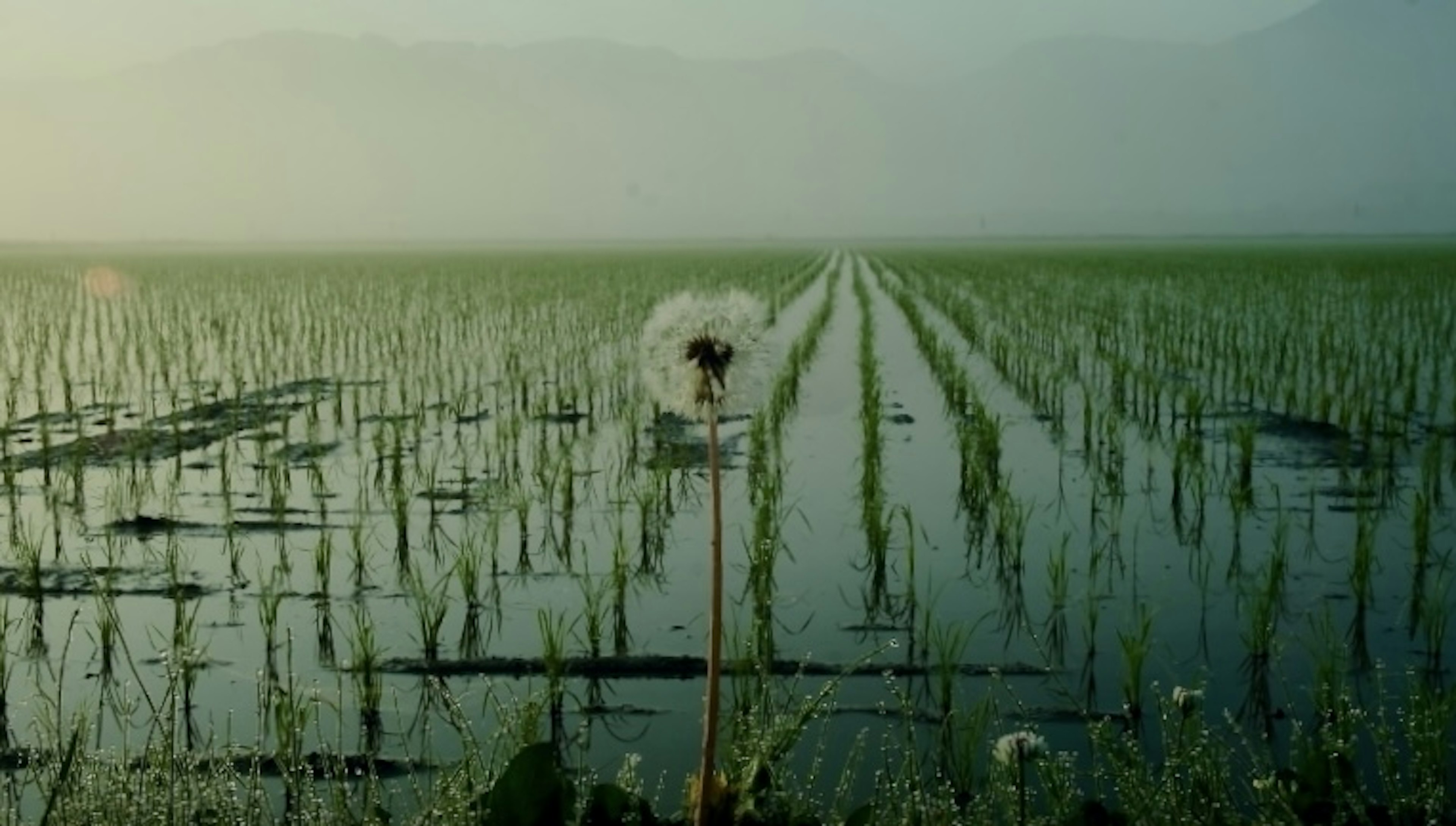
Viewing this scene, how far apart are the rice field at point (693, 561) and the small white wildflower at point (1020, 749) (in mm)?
196

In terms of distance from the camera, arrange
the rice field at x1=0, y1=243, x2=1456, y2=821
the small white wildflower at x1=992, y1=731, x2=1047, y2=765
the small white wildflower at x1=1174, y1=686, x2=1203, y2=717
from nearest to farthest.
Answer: the small white wildflower at x1=992, y1=731, x2=1047, y2=765, the small white wildflower at x1=1174, y1=686, x2=1203, y2=717, the rice field at x1=0, y1=243, x2=1456, y2=821

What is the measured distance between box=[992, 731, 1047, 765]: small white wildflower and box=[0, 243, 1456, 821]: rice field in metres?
0.20

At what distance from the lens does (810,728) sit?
3932mm

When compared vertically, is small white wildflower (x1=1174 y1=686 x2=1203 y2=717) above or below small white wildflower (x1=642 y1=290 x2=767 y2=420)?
below

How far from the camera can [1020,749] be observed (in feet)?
8.25

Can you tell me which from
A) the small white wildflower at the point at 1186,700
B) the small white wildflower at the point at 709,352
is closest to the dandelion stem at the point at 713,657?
the small white wildflower at the point at 709,352

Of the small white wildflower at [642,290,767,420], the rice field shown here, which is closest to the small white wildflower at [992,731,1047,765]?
the rice field

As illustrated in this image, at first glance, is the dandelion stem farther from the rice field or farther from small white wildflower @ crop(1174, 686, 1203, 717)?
small white wildflower @ crop(1174, 686, 1203, 717)

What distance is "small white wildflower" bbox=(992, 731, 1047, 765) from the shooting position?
8.21 feet

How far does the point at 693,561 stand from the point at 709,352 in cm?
334

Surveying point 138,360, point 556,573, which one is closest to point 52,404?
point 138,360

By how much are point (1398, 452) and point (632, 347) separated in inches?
306

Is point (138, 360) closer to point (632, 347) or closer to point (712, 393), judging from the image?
point (632, 347)

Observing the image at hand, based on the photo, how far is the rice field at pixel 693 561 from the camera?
3699 millimetres
